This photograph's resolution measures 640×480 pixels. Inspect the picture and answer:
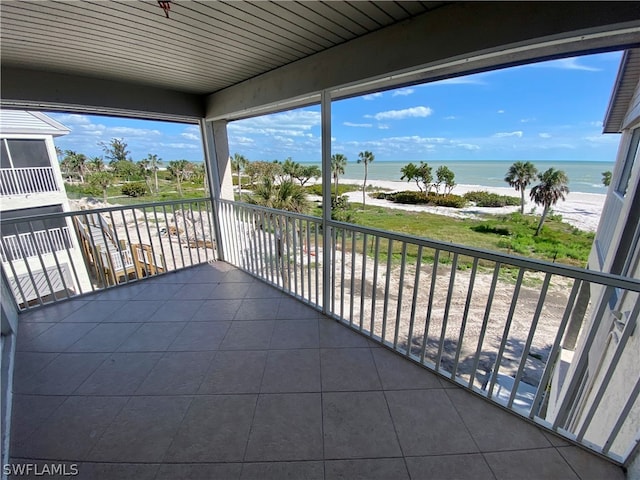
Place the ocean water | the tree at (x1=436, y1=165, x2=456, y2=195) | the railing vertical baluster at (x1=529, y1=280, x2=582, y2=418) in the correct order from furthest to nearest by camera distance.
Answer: the tree at (x1=436, y1=165, x2=456, y2=195)
the ocean water
the railing vertical baluster at (x1=529, y1=280, x2=582, y2=418)

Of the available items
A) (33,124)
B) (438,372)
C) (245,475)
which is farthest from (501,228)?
(33,124)

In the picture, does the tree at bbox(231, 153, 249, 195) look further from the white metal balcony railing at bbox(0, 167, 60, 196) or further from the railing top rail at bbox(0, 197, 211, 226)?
the railing top rail at bbox(0, 197, 211, 226)

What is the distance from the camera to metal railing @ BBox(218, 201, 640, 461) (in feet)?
4.33

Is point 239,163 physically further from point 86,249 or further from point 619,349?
point 619,349

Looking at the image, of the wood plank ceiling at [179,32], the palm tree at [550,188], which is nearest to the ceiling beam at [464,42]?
the wood plank ceiling at [179,32]

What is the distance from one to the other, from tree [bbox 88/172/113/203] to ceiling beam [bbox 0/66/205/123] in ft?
26.3

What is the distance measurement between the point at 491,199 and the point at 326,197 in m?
4.97

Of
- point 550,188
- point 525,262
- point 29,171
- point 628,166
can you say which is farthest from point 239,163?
point 525,262

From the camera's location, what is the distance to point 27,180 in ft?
17.5

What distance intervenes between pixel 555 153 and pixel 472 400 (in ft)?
8.73

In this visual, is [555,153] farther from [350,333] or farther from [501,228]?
[501,228]

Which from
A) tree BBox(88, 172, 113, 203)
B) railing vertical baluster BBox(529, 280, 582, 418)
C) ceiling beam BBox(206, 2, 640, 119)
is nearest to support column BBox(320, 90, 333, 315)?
ceiling beam BBox(206, 2, 640, 119)

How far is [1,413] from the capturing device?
1401 millimetres

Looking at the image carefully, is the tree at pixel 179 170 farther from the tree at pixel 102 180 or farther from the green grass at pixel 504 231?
the green grass at pixel 504 231
